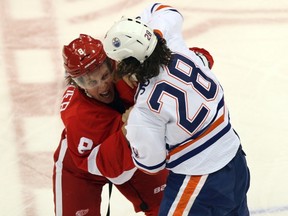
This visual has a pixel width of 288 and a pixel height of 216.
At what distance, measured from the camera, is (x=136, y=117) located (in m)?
2.11

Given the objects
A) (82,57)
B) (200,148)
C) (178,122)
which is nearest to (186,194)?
(200,148)

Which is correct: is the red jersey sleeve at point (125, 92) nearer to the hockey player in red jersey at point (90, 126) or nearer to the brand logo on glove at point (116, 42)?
the hockey player in red jersey at point (90, 126)

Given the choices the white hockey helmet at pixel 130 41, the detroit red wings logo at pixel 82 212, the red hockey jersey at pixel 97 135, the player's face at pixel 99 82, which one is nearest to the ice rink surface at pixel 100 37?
the detroit red wings logo at pixel 82 212

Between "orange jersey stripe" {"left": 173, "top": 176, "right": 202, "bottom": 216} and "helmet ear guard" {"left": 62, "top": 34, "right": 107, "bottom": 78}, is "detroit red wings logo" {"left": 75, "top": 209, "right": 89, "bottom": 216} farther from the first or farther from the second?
"helmet ear guard" {"left": 62, "top": 34, "right": 107, "bottom": 78}

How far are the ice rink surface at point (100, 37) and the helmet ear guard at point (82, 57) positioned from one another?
97 centimetres

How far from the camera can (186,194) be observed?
2.26 meters

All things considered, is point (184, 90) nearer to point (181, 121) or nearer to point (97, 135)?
point (181, 121)

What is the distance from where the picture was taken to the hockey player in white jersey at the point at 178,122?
2.04 meters

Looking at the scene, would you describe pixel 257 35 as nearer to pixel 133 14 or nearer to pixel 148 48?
pixel 133 14

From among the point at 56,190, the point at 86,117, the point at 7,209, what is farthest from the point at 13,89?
the point at 86,117

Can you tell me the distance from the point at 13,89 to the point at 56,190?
1.21 meters

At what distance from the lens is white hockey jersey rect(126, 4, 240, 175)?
2078 millimetres

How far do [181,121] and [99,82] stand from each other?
0.37 metres

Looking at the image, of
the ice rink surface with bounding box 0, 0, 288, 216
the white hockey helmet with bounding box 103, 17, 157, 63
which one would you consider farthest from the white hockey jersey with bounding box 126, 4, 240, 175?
the ice rink surface with bounding box 0, 0, 288, 216
